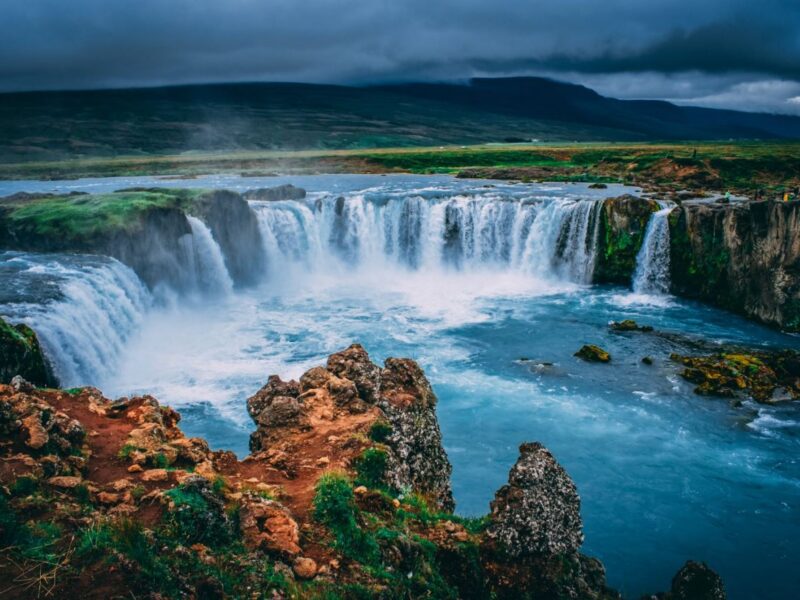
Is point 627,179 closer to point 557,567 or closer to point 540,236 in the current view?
point 540,236

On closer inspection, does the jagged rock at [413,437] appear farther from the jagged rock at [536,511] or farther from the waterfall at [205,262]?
the waterfall at [205,262]

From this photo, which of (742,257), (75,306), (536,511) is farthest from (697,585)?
(742,257)

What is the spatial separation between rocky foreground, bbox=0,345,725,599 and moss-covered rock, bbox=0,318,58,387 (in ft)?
21.6

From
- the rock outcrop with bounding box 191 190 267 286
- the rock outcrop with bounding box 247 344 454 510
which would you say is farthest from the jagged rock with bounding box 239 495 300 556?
the rock outcrop with bounding box 191 190 267 286

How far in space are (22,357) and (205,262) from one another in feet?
57.3

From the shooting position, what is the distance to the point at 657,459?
16312 millimetres

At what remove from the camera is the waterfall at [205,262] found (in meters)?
32.5

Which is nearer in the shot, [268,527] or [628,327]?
[268,527]

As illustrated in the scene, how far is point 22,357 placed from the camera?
1611cm

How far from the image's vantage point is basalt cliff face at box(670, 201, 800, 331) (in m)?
25.4

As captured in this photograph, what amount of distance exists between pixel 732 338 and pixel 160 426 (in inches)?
935

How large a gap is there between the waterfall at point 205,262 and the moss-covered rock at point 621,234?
2235 cm

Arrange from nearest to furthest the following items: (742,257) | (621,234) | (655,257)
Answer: (742,257)
(655,257)
(621,234)

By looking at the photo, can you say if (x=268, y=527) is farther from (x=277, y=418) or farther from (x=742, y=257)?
(x=742, y=257)
